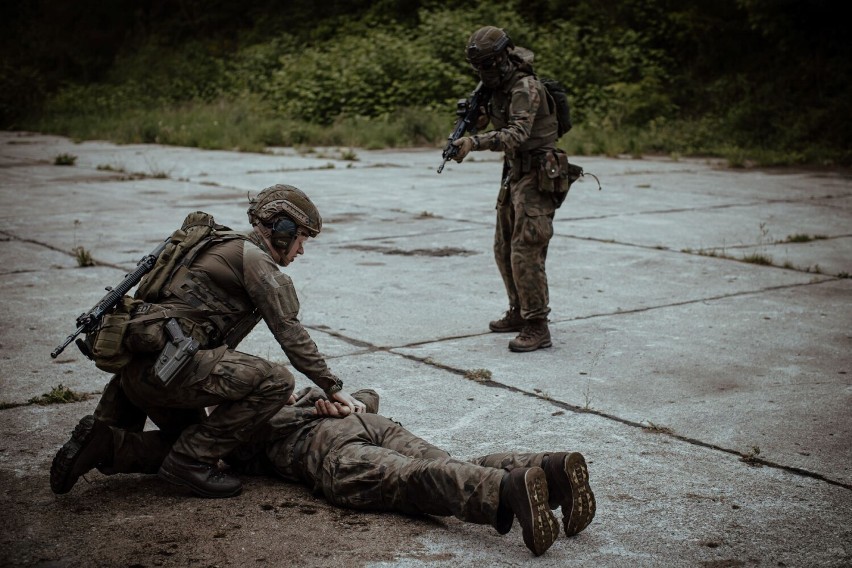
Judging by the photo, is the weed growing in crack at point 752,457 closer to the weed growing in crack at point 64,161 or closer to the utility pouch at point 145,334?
the utility pouch at point 145,334

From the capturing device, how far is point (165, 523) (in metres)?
3.42

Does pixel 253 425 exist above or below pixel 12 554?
above

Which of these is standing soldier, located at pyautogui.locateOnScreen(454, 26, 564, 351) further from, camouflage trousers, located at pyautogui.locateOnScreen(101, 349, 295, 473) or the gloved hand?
camouflage trousers, located at pyautogui.locateOnScreen(101, 349, 295, 473)

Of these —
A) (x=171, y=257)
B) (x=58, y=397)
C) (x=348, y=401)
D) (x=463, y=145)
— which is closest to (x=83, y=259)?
(x=58, y=397)

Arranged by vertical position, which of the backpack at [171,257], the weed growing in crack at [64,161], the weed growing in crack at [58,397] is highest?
the backpack at [171,257]

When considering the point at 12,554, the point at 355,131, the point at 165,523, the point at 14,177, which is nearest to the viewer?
the point at 12,554

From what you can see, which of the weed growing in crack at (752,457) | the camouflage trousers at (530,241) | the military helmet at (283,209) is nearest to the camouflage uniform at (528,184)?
the camouflage trousers at (530,241)

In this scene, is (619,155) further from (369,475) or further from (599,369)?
(369,475)

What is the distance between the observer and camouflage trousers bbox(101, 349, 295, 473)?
141 inches

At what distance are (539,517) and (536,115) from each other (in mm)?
3238

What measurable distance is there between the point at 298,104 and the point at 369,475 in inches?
786

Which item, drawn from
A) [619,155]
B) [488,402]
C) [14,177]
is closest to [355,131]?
[619,155]

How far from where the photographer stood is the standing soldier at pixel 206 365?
11.7 feet

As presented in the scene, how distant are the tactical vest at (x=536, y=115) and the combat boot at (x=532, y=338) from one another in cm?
97
